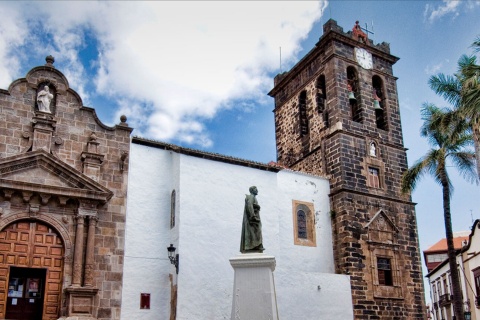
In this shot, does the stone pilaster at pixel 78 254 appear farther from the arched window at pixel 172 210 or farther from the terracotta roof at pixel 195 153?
the terracotta roof at pixel 195 153

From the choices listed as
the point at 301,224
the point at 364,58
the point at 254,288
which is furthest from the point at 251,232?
the point at 364,58

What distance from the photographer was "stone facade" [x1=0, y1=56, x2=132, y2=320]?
1397cm

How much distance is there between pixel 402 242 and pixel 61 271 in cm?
1207

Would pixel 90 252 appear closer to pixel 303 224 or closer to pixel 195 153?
pixel 195 153

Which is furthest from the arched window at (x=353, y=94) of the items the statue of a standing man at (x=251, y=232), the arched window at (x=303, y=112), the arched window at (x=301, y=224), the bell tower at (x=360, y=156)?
the statue of a standing man at (x=251, y=232)

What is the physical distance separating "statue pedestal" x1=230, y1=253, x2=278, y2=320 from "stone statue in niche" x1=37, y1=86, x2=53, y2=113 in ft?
24.0

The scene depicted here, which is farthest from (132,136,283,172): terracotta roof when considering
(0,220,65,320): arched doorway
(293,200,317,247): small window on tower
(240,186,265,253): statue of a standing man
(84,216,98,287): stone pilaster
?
(240,186,265,253): statue of a standing man

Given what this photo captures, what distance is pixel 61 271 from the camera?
14.3 m

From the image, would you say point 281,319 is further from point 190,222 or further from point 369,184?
point 369,184

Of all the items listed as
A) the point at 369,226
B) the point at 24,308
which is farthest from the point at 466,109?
the point at 24,308

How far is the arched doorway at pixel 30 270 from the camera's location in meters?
13.8

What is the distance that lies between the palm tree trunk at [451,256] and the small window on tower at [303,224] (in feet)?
14.2

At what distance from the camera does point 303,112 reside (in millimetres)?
22719

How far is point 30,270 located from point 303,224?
8.95 meters
